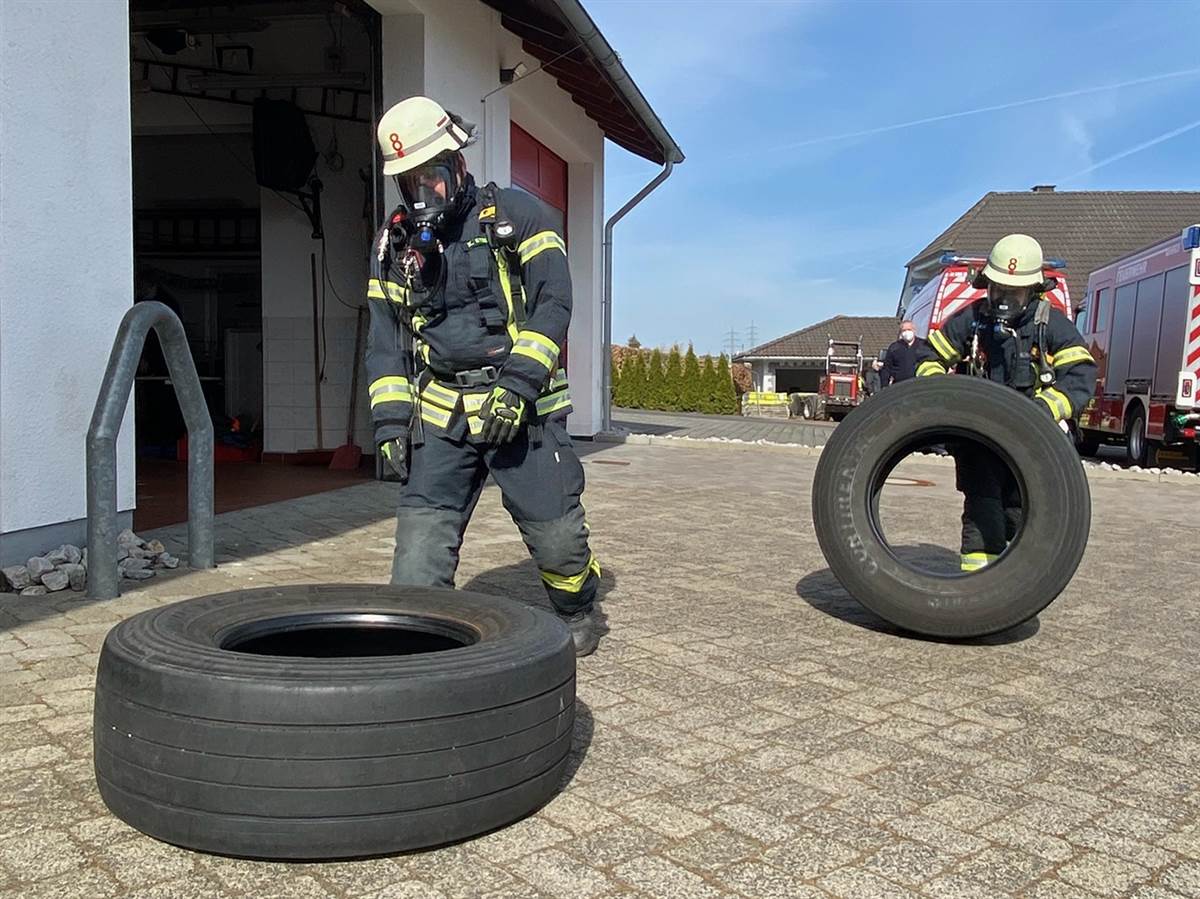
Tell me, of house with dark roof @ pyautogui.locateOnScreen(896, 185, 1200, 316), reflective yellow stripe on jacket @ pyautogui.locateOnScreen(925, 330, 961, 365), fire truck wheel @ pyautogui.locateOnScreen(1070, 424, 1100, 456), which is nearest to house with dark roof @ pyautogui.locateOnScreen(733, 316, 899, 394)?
house with dark roof @ pyautogui.locateOnScreen(896, 185, 1200, 316)

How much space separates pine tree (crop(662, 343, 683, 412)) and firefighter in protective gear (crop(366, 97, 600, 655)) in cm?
3351

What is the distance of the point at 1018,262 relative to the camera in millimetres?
4848

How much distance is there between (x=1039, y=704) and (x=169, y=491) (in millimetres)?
6869

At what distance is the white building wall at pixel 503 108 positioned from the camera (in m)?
8.45

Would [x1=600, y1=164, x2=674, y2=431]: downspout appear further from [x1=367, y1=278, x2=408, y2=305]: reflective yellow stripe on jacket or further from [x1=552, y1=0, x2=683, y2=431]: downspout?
[x1=367, y1=278, x2=408, y2=305]: reflective yellow stripe on jacket

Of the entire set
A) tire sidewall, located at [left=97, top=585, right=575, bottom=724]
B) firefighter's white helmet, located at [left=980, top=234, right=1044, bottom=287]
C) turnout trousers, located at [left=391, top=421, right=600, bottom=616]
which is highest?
firefighter's white helmet, located at [left=980, top=234, right=1044, bottom=287]

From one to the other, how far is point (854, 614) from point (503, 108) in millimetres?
7288

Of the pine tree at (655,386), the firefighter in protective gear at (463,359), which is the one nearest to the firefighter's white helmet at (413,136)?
the firefighter in protective gear at (463,359)

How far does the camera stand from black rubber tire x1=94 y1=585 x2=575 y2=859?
2.10 metres

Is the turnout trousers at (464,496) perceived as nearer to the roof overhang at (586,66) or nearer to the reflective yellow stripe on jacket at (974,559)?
the reflective yellow stripe on jacket at (974,559)

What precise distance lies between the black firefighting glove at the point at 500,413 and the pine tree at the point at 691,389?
110 feet

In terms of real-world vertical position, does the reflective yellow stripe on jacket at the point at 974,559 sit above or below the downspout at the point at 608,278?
below

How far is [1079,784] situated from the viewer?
2.76 m

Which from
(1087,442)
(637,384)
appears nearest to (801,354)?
(637,384)
